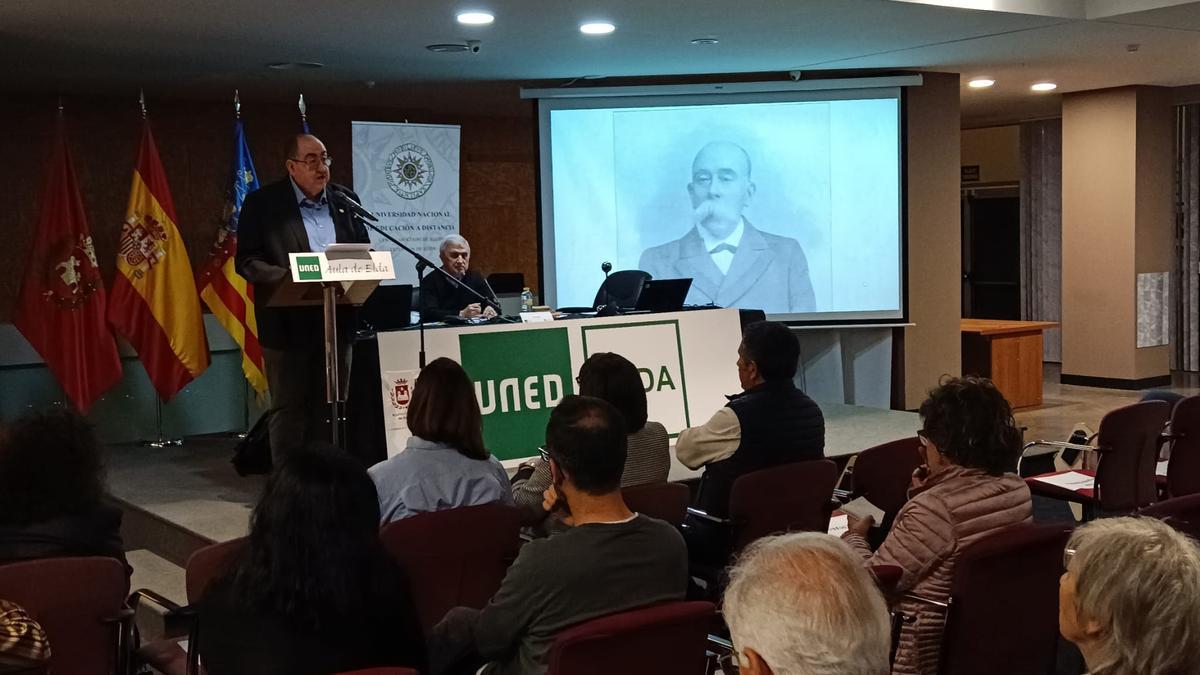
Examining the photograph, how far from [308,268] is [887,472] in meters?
2.09

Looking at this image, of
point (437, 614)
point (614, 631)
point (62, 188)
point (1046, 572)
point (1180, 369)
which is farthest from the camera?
point (1180, 369)

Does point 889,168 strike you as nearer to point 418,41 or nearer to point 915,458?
point 418,41

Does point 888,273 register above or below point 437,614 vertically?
above

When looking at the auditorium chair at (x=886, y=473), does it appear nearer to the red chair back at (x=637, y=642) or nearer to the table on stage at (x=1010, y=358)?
the red chair back at (x=637, y=642)

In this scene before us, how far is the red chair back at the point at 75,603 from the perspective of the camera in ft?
8.42

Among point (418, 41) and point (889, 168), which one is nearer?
point (418, 41)

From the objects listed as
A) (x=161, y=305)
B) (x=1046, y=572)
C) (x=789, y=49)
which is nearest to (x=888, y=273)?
(x=789, y=49)

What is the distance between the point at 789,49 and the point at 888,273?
2.13m

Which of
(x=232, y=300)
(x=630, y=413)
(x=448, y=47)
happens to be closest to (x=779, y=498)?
(x=630, y=413)

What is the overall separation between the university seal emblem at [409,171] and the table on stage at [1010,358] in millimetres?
4533

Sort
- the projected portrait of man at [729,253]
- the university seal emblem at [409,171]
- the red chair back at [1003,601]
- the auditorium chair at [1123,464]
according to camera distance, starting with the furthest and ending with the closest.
→ 1. the university seal emblem at [409,171]
2. the projected portrait of man at [729,253]
3. the auditorium chair at [1123,464]
4. the red chair back at [1003,601]

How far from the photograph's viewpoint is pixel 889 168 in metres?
8.92

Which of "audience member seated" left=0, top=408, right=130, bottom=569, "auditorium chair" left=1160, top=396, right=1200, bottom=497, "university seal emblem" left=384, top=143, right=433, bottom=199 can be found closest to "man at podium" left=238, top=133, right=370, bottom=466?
"audience member seated" left=0, top=408, right=130, bottom=569

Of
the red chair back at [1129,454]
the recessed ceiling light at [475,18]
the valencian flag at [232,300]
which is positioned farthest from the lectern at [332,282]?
the valencian flag at [232,300]
